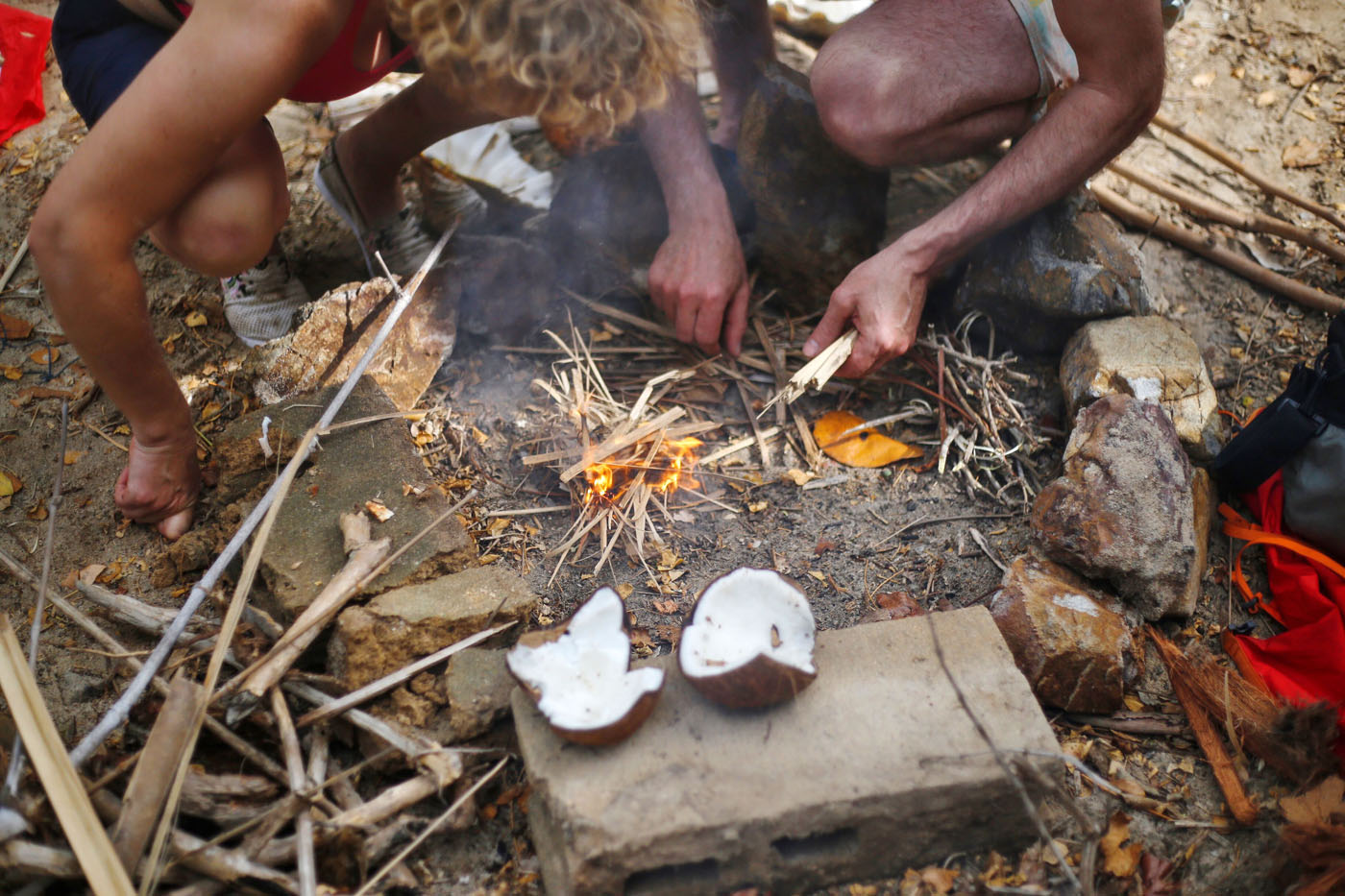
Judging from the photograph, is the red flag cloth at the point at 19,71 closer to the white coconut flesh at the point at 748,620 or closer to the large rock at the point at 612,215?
the large rock at the point at 612,215

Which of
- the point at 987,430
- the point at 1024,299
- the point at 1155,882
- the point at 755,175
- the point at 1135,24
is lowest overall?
A: the point at 1155,882

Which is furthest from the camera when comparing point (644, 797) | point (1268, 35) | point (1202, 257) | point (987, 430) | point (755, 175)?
point (1268, 35)

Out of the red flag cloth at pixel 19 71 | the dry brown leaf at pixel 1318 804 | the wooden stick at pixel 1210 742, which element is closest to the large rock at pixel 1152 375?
the wooden stick at pixel 1210 742

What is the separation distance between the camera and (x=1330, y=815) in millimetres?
1838

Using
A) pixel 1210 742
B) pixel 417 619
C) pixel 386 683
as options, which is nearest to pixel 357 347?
pixel 417 619

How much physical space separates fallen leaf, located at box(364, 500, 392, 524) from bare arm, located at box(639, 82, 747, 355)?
118cm

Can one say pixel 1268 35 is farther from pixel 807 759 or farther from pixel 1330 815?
pixel 807 759

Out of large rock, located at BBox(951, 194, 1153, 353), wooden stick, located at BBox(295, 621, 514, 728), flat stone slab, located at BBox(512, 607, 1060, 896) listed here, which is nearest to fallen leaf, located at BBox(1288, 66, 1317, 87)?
large rock, located at BBox(951, 194, 1153, 353)

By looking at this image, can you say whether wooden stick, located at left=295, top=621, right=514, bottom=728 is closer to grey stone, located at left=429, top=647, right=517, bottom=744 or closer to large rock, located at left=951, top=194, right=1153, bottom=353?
grey stone, located at left=429, top=647, right=517, bottom=744

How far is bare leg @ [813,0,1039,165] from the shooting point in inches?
112

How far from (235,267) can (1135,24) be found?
106 inches

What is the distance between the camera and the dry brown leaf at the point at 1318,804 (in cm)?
186

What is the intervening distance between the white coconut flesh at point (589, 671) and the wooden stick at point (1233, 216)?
3.00 m

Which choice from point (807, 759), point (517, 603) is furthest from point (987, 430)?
point (517, 603)
